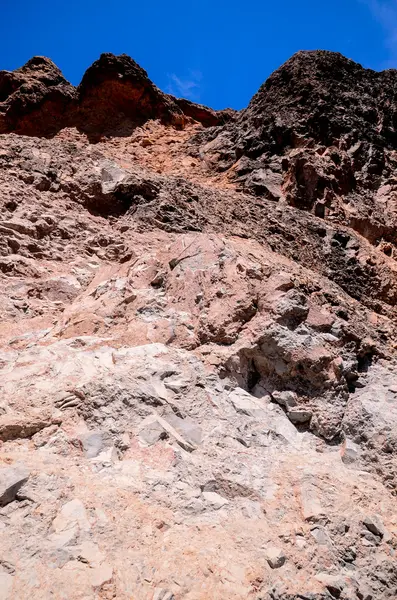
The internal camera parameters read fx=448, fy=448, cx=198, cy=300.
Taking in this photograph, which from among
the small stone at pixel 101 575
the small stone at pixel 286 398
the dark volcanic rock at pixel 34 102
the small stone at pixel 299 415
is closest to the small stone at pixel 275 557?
the small stone at pixel 101 575

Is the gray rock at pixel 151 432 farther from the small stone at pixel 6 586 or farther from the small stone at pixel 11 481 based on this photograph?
the small stone at pixel 6 586

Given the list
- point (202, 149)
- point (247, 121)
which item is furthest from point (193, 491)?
point (247, 121)

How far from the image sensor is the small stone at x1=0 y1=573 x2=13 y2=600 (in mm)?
2742

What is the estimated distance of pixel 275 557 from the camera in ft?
11.7

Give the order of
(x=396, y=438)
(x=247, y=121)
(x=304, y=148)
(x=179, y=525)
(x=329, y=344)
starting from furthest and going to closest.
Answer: (x=247, y=121) → (x=304, y=148) → (x=329, y=344) → (x=396, y=438) → (x=179, y=525)

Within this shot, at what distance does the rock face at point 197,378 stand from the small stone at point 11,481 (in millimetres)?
16

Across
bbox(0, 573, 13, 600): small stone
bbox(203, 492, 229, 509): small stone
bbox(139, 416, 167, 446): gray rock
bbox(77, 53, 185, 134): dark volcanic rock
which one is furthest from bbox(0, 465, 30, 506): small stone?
bbox(77, 53, 185, 134): dark volcanic rock

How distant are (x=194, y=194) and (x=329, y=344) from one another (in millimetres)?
5075

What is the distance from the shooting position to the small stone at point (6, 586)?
2742 mm

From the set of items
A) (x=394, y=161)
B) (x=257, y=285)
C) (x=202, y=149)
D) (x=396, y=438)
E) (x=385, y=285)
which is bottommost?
(x=396, y=438)

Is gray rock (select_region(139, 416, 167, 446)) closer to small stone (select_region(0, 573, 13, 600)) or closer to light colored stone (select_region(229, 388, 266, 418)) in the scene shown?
light colored stone (select_region(229, 388, 266, 418))

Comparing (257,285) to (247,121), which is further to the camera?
(247,121)

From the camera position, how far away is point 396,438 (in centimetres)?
536

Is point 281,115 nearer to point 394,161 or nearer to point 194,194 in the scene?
point 394,161
